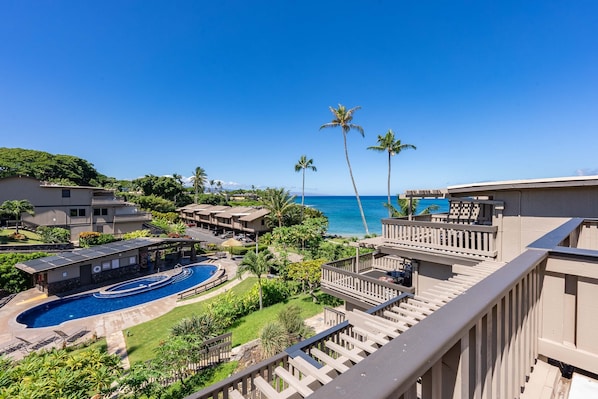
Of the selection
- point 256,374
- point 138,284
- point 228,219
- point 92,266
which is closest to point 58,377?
point 256,374

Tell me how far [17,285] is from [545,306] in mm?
26202

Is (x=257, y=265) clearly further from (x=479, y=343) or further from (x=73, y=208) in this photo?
(x=73, y=208)

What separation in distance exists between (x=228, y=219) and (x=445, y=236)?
115 feet

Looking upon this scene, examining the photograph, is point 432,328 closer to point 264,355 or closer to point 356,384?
point 356,384

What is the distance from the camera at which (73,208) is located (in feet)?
97.2

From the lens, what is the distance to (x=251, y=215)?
121ft

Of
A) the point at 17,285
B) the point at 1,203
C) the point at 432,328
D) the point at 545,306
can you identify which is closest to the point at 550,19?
the point at 545,306

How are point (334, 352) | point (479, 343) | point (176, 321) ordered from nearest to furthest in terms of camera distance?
point (479, 343), point (334, 352), point (176, 321)

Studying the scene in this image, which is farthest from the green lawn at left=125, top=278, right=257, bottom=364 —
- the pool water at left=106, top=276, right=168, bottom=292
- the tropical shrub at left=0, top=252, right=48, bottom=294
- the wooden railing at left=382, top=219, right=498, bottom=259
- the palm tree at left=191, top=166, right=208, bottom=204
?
the palm tree at left=191, top=166, right=208, bottom=204

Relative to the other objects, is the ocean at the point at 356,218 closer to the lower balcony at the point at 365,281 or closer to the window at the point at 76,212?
the lower balcony at the point at 365,281

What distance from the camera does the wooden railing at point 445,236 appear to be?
6676mm

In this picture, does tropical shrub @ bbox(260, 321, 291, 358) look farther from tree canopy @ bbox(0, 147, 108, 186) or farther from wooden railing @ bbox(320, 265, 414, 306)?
tree canopy @ bbox(0, 147, 108, 186)

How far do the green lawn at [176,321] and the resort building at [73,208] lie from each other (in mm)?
22227

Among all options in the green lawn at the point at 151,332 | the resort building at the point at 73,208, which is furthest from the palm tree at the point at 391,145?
the resort building at the point at 73,208
